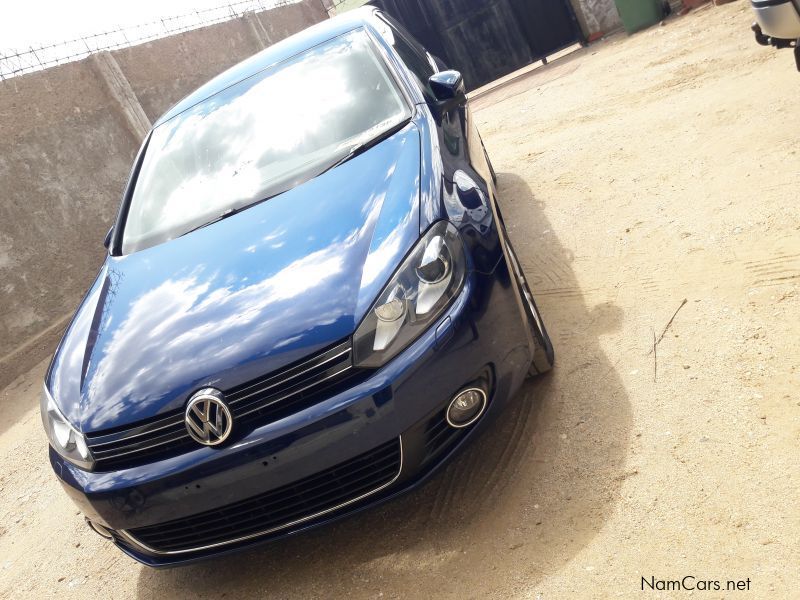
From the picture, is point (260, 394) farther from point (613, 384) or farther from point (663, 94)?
point (663, 94)

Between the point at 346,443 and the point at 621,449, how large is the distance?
0.97 meters

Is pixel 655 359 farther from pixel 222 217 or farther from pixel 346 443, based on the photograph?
pixel 222 217

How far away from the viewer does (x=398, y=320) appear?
247 cm

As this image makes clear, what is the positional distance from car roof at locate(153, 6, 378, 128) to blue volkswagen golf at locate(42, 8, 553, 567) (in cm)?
104

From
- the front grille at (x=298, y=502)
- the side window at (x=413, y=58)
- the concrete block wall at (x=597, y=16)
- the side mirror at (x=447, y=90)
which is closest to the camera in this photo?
the front grille at (x=298, y=502)

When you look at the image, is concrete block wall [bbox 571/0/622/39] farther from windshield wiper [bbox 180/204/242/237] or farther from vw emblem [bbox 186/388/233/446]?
vw emblem [bbox 186/388/233/446]

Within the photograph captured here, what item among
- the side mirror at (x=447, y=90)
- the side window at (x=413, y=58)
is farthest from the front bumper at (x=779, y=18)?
the side mirror at (x=447, y=90)

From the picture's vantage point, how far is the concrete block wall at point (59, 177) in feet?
27.1

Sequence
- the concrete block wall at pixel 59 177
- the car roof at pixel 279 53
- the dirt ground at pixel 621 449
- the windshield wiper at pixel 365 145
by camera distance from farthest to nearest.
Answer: the concrete block wall at pixel 59 177 → the car roof at pixel 279 53 → the windshield wiper at pixel 365 145 → the dirt ground at pixel 621 449

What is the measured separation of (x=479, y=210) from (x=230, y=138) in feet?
4.98

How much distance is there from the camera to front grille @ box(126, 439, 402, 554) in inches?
98.9

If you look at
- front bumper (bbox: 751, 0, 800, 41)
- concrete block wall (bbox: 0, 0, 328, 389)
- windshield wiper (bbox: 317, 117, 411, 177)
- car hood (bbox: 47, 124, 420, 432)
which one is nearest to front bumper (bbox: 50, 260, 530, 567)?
car hood (bbox: 47, 124, 420, 432)

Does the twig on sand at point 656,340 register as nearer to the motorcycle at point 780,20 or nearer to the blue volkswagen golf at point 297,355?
the blue volkswagen golf at point 297,355

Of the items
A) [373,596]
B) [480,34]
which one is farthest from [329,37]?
[480,34]
